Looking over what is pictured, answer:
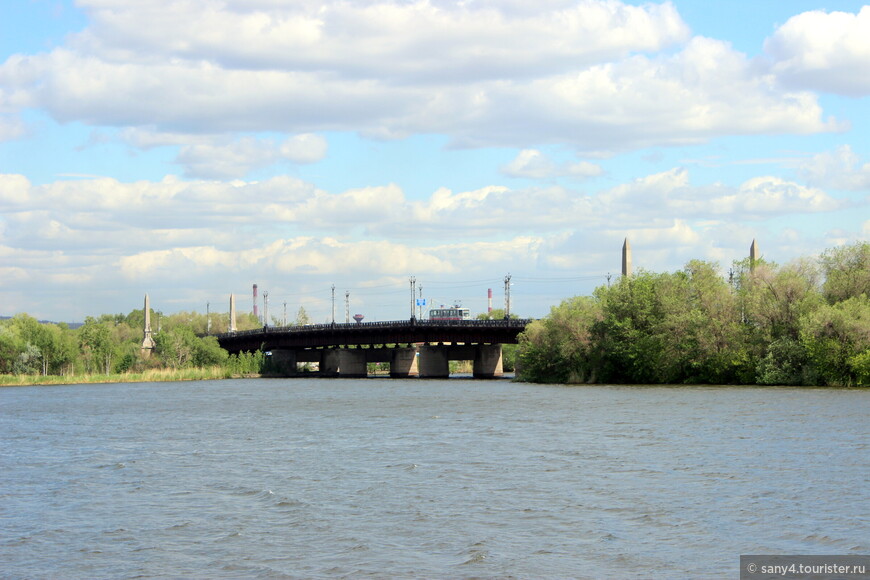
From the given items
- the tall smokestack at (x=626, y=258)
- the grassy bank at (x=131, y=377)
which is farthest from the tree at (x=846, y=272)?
the grassy bank at (x=131, y=377)

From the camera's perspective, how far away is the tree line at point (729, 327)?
298 ft

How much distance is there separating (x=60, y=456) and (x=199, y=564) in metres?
26.7

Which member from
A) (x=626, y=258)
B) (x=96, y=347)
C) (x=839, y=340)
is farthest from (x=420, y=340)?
(x=839, y=340)

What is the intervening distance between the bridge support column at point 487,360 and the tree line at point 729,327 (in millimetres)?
58980

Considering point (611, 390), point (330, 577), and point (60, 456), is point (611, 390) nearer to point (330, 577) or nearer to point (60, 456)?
point (60, 456)

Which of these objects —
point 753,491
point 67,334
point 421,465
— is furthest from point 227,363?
point 753,491

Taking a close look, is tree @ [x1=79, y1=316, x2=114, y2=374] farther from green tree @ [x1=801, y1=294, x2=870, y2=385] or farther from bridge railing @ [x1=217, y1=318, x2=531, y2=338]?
green tree @ [x1=801, y1=294, x2=870, y2=385]

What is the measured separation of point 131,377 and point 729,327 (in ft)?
318

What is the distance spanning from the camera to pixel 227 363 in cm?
18350

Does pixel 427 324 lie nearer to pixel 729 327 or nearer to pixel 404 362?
pixel 404 362

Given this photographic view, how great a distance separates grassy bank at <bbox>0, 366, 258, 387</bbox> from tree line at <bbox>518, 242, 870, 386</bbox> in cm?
7074

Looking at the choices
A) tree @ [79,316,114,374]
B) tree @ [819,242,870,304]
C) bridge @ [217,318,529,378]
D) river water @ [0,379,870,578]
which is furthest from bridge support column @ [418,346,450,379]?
river water @ [0,379,870,578]

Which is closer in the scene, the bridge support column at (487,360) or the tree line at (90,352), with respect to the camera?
the tree line at (90,352)

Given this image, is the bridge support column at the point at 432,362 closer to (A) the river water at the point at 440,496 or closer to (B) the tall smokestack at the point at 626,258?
(B) the tall smokestack at the point at 626,258
